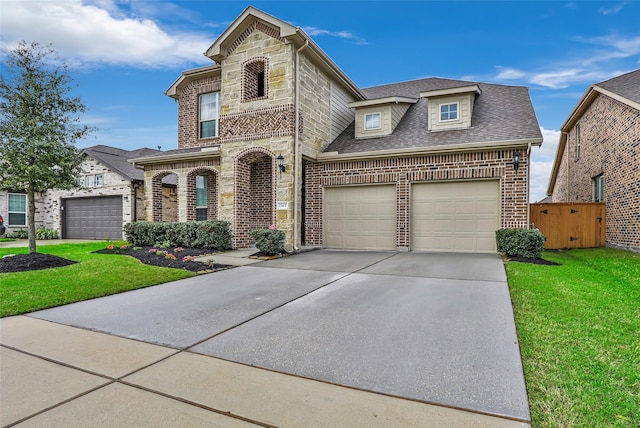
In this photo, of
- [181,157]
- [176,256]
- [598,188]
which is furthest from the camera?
[598,188]

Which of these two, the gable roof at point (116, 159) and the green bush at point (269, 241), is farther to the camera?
the gable roof at point (116, 159)

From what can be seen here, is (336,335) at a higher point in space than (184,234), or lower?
lower

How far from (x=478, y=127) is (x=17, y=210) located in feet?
74.0

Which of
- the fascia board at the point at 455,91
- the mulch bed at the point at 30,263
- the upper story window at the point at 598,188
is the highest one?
the fascia board at the point at 455,91

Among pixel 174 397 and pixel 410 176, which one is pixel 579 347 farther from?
pixel 410 176

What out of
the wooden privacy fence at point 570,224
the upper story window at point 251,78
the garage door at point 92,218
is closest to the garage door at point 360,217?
the upper story window at point 251,78

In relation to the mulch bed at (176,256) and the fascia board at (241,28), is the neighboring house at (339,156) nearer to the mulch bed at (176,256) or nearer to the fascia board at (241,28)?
the fascia board at (241,28)

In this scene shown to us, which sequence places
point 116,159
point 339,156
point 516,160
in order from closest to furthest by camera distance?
point 516,160, point 339,156, point 116,159

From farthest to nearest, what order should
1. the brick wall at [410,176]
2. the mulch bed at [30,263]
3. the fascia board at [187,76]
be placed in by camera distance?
the fascia board at [187,76] < the brick wall at [410,176] < the mulch bed at [30,263]

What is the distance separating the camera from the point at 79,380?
2732mm

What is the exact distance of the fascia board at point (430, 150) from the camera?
9414 millimetres

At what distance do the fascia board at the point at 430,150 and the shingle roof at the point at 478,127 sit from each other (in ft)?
0.87

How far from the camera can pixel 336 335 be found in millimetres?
3693

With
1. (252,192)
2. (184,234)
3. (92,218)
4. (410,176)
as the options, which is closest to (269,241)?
(184,234)
